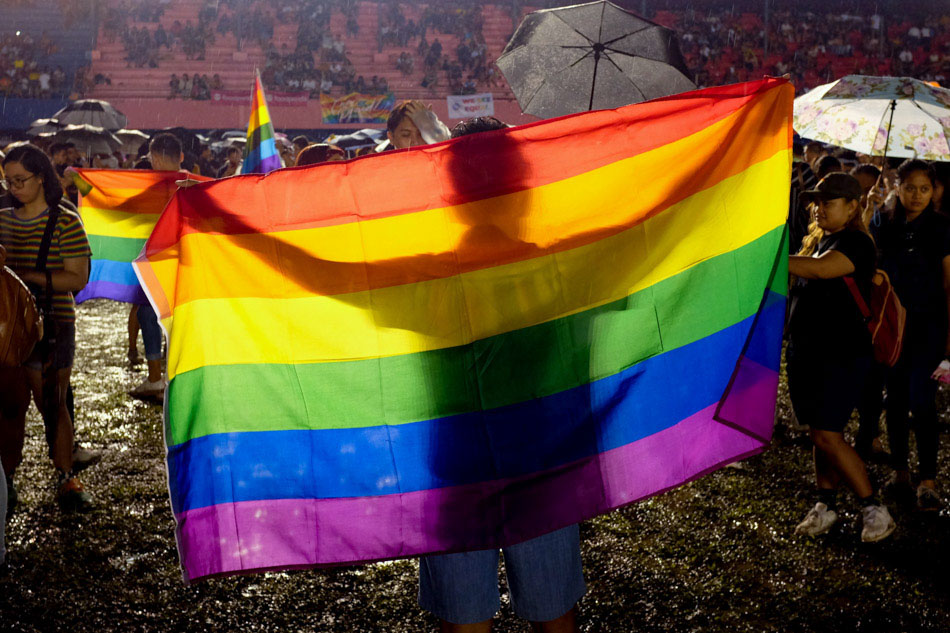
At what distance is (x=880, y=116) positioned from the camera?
240 inches

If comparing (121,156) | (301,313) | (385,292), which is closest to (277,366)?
(301,313)

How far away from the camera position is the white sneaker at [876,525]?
4.04 meters

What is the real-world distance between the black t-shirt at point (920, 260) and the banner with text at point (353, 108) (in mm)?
24309

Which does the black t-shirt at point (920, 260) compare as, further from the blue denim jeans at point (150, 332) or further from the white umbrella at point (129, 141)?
the white umbrella at point (129, 141)

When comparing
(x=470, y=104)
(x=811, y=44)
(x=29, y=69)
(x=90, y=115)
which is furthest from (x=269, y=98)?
(x=811, y=44)

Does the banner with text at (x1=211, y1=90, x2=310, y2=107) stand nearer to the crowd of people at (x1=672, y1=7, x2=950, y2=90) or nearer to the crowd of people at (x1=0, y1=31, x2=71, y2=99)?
the crowd of people at (x1=0, y1=31, x2=71, y2=99)

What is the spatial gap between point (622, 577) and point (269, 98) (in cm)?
2654

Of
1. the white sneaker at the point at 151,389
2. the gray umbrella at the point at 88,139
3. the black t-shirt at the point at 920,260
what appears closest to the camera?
the black t-shirt at the point at 920,260

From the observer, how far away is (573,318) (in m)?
2.49

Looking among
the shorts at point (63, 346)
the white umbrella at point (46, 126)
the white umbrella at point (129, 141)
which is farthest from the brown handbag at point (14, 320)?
the white umbrella at point (46, 126)

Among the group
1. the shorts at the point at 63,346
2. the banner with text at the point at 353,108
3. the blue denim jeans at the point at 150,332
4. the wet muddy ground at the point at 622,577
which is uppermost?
the shorts at the point at 63,346

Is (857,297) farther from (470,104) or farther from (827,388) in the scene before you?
(470,104)

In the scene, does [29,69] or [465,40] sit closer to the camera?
[29,69]

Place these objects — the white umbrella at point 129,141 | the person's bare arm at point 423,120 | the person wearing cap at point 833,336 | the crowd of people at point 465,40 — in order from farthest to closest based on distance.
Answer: the crowd of people at point 465,40 → the white umbrella at point 129,141 → the person's bare arm at point 423,120 → the person wearing cap at point 833,336
